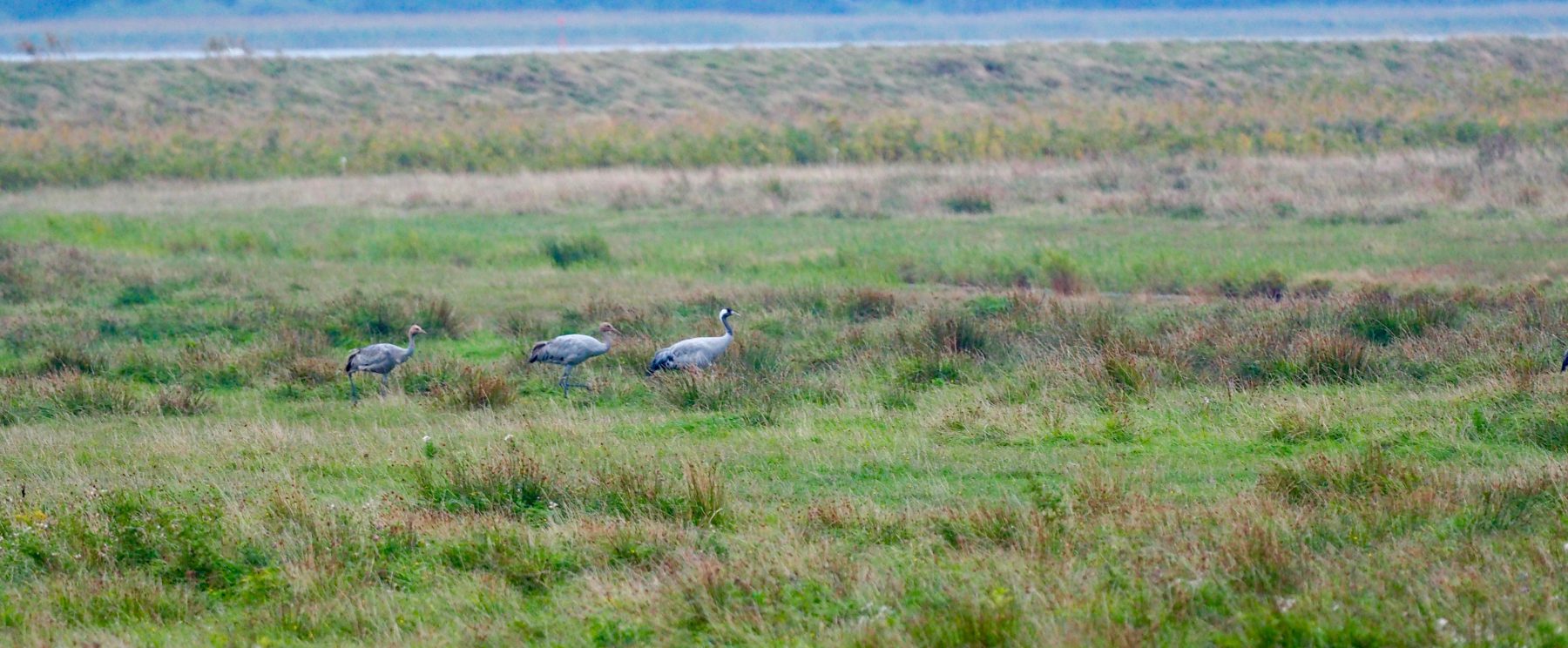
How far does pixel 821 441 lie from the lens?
10.2 metres

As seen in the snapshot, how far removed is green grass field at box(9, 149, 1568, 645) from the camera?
6281 mm

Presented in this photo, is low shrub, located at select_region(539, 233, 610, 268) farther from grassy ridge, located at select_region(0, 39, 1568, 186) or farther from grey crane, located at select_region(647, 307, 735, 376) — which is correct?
grassy ridge, located at select_region(0, 39, 1568, 186)

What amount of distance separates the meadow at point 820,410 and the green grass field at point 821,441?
37mm

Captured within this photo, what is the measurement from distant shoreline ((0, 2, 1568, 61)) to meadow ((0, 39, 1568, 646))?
176ft

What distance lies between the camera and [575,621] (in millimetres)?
6344

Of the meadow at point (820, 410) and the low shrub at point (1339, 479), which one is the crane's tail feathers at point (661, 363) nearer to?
the meadow at point (820, 410)

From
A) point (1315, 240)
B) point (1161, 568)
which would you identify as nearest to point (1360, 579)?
point (1161, 568)

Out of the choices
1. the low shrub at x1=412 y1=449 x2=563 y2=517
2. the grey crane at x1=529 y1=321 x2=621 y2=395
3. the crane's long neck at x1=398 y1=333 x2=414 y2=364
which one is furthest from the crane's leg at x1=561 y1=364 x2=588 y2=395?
the low shrub at x1=412 y1=449 x2=563 y2=517

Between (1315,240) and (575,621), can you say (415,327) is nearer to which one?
(575,621)

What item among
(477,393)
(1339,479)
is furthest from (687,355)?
(1339,479)

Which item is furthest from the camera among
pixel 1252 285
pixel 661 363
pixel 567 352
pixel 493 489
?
pixel 1252 285

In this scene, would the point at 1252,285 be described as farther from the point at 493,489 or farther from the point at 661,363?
the point at 493,489

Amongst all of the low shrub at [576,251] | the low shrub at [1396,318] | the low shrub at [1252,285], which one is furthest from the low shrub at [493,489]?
the low shrub at [576,251]

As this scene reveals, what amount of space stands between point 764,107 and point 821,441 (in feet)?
160
